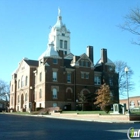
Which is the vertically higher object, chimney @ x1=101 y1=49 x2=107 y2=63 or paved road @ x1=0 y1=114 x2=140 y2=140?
chimney @ x1=101 y1=49 x2=107 y2=63

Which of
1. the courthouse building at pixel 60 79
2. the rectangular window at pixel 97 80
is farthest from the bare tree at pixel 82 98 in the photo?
the rectangular window at pixel 97 80

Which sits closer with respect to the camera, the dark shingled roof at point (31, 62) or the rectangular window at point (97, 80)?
the rectangular window at point (97, 80)

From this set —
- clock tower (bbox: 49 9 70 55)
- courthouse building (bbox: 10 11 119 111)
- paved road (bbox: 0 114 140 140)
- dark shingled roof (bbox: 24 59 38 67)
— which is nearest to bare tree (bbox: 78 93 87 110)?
courthouse building (bbox: 10 11 119 111)

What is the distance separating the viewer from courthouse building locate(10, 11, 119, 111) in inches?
2361

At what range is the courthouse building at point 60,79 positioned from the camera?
2361 inches

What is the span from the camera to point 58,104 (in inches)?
2361

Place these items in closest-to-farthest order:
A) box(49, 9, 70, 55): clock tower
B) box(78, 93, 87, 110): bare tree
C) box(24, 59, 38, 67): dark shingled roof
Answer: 1. box(78, 93, 87, 110): bare tree
2. box(24, 59, 38, 67): dark shingled roof
3. box(49, 9, 70, 55): clock tower

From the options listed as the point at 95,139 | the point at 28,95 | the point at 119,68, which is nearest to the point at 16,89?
the point at 28,95

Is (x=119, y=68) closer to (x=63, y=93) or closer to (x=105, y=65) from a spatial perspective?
(x=105, y=65)

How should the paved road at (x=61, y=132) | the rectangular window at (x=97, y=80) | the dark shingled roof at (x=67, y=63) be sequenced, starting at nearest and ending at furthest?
the paved road at (x=61, y=132), the dark shingled roof at (x=67, y=63), the rectangular window at (x=97, y=80)

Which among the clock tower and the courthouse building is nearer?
the courthouse building

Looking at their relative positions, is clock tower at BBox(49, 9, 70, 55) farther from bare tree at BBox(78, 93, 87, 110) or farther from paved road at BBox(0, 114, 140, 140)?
paved road at BBox(0, 114, 140, 140)

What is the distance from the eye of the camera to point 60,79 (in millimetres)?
61531

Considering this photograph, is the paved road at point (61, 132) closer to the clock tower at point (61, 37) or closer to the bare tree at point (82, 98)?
the bare tree at point (82, 98)
